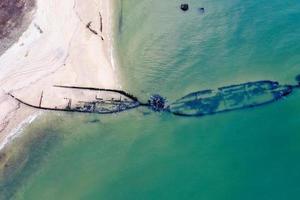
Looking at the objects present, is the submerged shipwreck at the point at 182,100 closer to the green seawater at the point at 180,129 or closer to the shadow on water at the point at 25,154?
the green seawater at the point at 180,129

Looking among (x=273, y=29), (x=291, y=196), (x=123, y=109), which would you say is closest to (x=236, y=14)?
(x=273, y=29)

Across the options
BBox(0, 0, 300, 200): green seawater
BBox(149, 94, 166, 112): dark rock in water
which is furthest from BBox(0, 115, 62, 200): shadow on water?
BBox(149, 94, 166, 112): dark rock in water

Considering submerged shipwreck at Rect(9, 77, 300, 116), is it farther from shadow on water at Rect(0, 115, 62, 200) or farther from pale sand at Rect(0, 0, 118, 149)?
shadow on water at Rect(0, 115, 62, 200)

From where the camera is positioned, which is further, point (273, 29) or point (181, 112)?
point (273, 29)

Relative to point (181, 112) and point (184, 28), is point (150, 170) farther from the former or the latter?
point (184, 28)

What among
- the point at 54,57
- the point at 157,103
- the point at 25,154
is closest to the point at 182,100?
the point at 157,103
